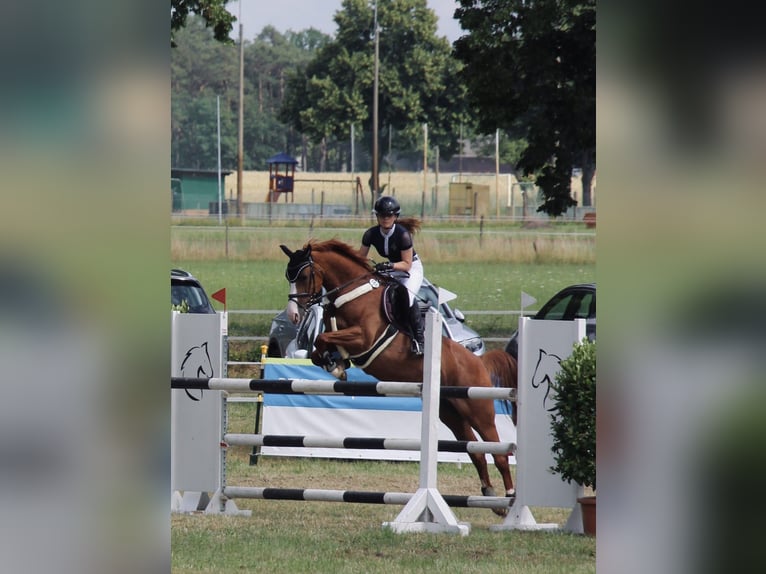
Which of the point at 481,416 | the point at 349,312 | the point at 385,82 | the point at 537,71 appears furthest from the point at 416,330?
the point at 385,82

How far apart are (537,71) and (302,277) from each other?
31.9 ft

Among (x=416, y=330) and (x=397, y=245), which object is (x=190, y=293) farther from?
(x=416, y=330)

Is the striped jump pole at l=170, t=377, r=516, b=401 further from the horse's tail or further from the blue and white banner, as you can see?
the blue and white banner

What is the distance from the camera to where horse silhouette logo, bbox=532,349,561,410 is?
6.91m

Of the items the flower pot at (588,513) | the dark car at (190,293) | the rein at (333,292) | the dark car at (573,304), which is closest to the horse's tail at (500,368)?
the rein at (333,292)

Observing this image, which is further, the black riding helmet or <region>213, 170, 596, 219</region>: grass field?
<region>213, 170, 596, 219</region>: grass field

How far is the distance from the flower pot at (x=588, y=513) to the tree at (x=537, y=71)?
11253mm

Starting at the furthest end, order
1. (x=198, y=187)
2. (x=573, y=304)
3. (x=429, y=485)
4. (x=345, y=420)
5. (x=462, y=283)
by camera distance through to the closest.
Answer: (x=198, y=187), (x=462, y=283), (x=573, y=304), (x=345, y=420), (x=429, y=485)

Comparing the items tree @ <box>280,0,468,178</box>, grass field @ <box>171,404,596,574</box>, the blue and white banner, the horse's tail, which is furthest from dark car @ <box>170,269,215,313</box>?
tree @ <box>280,0,468,178</box>

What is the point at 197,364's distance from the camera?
25.1ft

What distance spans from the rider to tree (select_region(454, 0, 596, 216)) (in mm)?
8644
